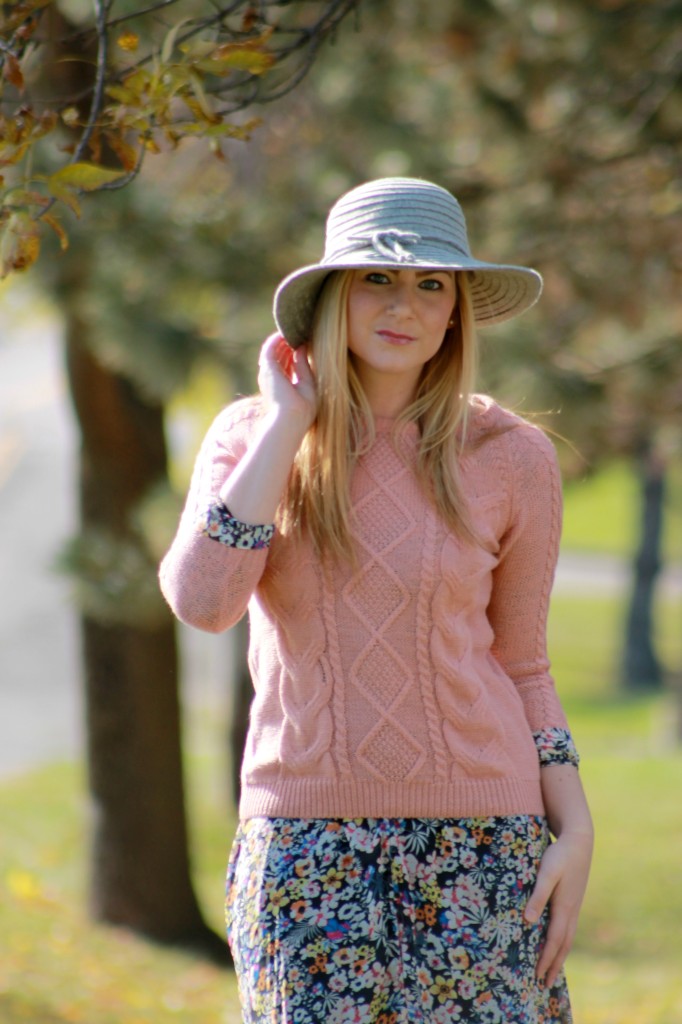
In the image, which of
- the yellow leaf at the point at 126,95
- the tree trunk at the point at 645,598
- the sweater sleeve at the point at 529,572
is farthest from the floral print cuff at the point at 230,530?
the tree trunk at the point at 645,598

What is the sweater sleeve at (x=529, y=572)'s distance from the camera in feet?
6.98

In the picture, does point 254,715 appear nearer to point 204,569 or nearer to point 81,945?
point 204,569

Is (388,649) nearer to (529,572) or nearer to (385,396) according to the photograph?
(529,572)

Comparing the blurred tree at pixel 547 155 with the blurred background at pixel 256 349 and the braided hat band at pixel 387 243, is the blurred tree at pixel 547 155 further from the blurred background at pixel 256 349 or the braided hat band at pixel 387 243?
the braided hat band at pixel 387 243

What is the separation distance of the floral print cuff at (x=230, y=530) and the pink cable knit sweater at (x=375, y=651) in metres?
0.01

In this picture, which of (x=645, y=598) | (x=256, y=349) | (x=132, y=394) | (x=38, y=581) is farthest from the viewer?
(x=38, y=581)

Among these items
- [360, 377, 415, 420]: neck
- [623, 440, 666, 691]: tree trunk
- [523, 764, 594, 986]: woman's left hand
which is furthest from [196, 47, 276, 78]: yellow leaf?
[623, 440, 666, 691]: tree trunk

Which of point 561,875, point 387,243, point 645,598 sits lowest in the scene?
point 645,598

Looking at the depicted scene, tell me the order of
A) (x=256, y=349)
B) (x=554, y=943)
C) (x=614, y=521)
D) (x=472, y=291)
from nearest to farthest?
1. (x=554, y=943)
2. (x=472, y=291)
3. (x=256, y=349)
4. (x=614, y=521)

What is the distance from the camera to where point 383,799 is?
197 cm

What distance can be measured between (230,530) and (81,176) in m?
0.58

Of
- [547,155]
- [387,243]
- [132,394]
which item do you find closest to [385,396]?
[387,243]

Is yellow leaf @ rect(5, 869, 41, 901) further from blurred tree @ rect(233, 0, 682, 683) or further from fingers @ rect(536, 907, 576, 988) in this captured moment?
fingers @ rect(536, 907, 576, 988)

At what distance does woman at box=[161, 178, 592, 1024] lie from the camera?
193 centimetres
